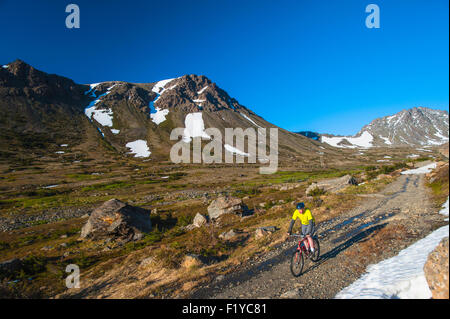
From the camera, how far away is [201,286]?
9789 millimetres

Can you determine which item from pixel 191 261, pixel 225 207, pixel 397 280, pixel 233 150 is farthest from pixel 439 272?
pixel 233 150

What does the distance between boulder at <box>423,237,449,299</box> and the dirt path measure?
315 centimetres

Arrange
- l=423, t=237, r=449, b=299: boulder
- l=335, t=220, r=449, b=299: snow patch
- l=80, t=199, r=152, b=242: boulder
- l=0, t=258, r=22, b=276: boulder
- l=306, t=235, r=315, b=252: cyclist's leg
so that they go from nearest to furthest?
1. l=423, t=237, r=449, b=299: boulder
2. l=335, t=220, r=449, b=299: snow patch
3. l=306, t=235, r=315, b=252: cyclist's leg
4. l=0, t=258, r=22, b=276: boulder
5. l=80, t=199, r=152, b=242: boulder

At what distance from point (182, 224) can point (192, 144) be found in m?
157

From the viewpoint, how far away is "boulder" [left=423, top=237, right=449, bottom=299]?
5.41 metres

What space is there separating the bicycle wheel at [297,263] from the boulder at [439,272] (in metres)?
4.56

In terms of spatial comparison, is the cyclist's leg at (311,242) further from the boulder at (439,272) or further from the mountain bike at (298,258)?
the boulder at (439,272)

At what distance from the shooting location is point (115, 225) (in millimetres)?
21078

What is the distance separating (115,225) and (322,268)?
19077 millimetres

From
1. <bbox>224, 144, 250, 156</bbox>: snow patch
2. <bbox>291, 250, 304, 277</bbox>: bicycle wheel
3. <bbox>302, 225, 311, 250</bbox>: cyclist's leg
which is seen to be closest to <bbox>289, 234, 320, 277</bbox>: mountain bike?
<bbox>291, 250, 304, 277</bbox>: bicycle wheel

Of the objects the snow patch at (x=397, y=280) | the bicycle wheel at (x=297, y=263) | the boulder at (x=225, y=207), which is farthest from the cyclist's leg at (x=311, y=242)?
the boulder at (x=225, y=207)

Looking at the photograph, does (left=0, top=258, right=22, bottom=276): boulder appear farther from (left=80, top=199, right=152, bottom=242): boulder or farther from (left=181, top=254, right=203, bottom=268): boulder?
(left=181, top=254, right=203, bottom=268): boulder
